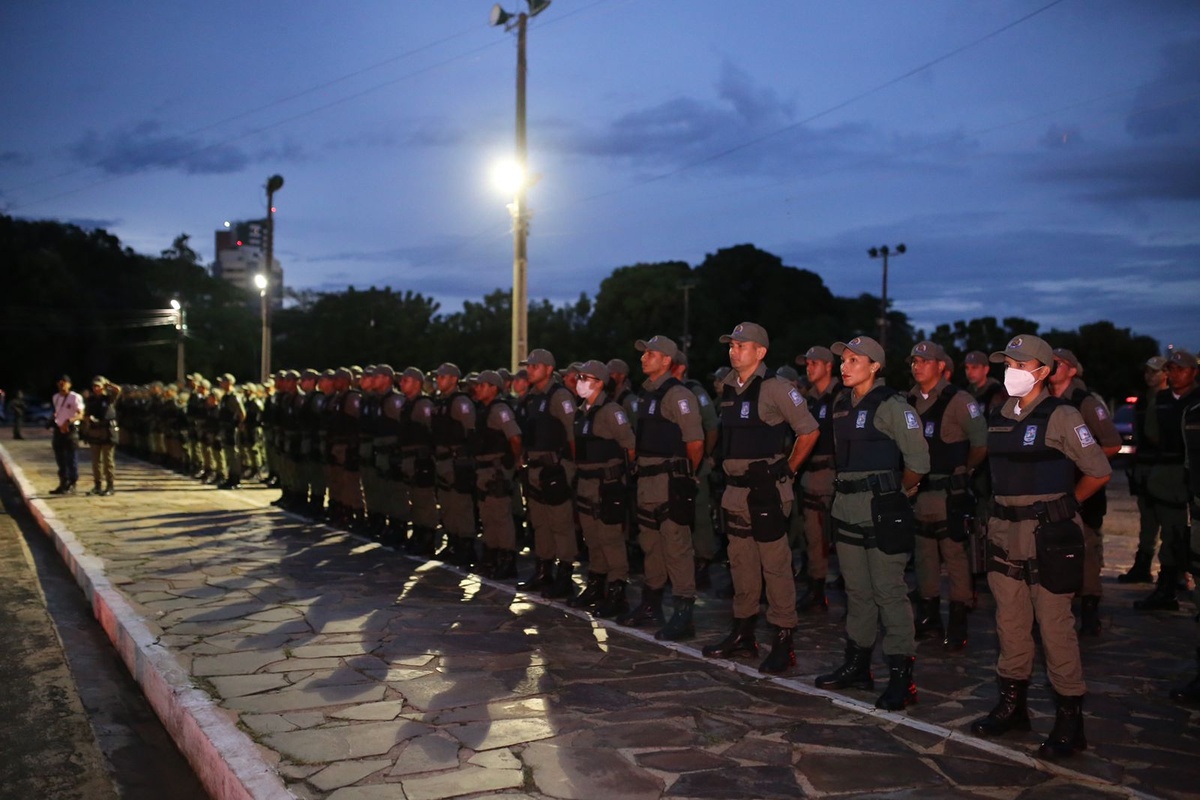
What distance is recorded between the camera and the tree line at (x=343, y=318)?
56562mm

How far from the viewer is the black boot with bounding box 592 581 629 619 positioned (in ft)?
27.1

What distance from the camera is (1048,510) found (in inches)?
205

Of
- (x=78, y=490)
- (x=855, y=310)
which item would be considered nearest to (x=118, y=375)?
(x=855, y=310)

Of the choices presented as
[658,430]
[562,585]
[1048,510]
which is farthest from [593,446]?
[1048,510]

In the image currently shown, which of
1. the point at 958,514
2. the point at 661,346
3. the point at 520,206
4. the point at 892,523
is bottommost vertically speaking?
the point at 958,514

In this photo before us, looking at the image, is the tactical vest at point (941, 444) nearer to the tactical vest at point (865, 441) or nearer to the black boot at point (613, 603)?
the tactical vest at point (865, 441)

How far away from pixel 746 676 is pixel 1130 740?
86.5 inches

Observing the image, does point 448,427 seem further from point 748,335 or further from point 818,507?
point 748,335

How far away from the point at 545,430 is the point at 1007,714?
4800 mm

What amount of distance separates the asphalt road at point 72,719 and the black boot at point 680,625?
11.3 feet

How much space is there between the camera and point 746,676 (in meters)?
6.52

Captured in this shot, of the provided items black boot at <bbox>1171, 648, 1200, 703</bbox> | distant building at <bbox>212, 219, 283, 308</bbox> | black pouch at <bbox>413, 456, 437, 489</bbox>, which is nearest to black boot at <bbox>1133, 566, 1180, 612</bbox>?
black boot at <bbox>1171, 648, 1200, 703</bbox>

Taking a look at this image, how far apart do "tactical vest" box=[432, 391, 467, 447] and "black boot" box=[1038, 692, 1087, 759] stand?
6.60 meters

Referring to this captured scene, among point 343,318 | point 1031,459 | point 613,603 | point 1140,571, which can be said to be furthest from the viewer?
point 343,318
